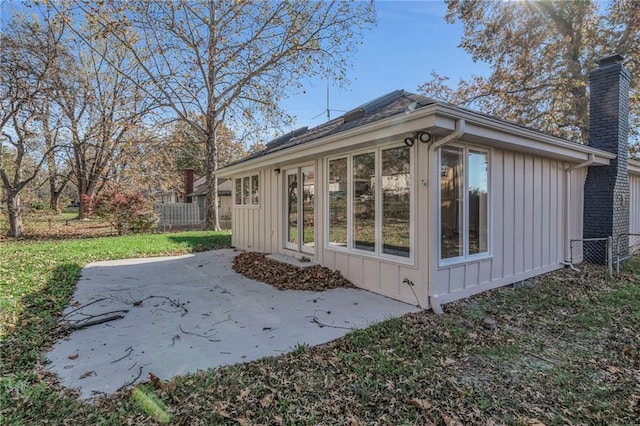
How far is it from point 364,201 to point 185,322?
3.22 metres

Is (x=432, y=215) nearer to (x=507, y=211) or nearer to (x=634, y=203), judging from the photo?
(x=507, y=211)

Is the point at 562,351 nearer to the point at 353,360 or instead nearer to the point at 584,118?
the point at 353,360

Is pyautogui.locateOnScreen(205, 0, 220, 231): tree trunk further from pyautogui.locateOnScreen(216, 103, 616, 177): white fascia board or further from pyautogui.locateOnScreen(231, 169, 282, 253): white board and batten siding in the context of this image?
pyautogui.locateOnScreen(216, 103, 616, 177): white fascia board

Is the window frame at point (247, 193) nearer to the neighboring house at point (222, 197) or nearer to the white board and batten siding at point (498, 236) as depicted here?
the white board and batten siding at point (498, 236)

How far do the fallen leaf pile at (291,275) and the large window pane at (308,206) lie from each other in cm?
74

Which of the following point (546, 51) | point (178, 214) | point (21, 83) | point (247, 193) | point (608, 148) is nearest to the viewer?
point (608, 148)

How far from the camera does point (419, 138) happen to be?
182 inches

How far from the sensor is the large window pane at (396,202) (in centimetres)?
491

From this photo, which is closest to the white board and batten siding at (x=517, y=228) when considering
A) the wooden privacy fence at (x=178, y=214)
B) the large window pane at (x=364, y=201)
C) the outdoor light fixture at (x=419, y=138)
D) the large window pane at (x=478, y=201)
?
the large window pane at (x=478, y=201)

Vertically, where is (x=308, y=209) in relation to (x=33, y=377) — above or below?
above

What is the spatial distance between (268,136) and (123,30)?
7.33 meters

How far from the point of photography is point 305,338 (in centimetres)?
371

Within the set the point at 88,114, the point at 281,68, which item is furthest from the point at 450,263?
the point at 88,114

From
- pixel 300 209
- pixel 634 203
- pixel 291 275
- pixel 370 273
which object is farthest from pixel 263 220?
pixel 634 203
